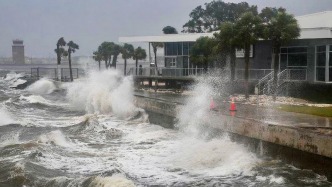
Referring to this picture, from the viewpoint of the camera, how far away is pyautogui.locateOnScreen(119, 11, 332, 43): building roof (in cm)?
2312

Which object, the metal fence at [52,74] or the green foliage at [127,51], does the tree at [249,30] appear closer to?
the green foliage at [127,51]

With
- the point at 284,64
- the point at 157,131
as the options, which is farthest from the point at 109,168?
the point at 284,64

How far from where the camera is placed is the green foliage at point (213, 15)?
67.3 meters

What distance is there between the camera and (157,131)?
20.0 meters

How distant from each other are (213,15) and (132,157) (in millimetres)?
57168

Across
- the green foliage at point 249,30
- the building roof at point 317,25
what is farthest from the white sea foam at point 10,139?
the building roof at point 317,25

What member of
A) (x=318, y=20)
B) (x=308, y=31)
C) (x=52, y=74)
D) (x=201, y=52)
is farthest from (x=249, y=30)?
(x=52, y=74)

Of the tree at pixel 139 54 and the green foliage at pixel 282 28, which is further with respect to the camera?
the tree at pixel 139 54

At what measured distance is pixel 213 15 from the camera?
6912 centimetres

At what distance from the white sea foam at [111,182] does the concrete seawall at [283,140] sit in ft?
15.4

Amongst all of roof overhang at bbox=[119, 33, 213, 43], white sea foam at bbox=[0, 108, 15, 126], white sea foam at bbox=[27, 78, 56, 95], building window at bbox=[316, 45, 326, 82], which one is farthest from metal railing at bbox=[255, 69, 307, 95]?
white sea foam at bbox=[27, 78, 56, 95]

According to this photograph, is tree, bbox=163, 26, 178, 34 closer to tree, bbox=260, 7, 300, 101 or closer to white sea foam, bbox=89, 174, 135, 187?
tree, bbox=260, 7, 300, 101

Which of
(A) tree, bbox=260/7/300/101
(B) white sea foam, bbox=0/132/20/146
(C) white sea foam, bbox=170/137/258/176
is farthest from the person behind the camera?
(A) tree, bbox=260/7/300/101

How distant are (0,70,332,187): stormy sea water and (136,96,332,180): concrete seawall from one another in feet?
0.92
